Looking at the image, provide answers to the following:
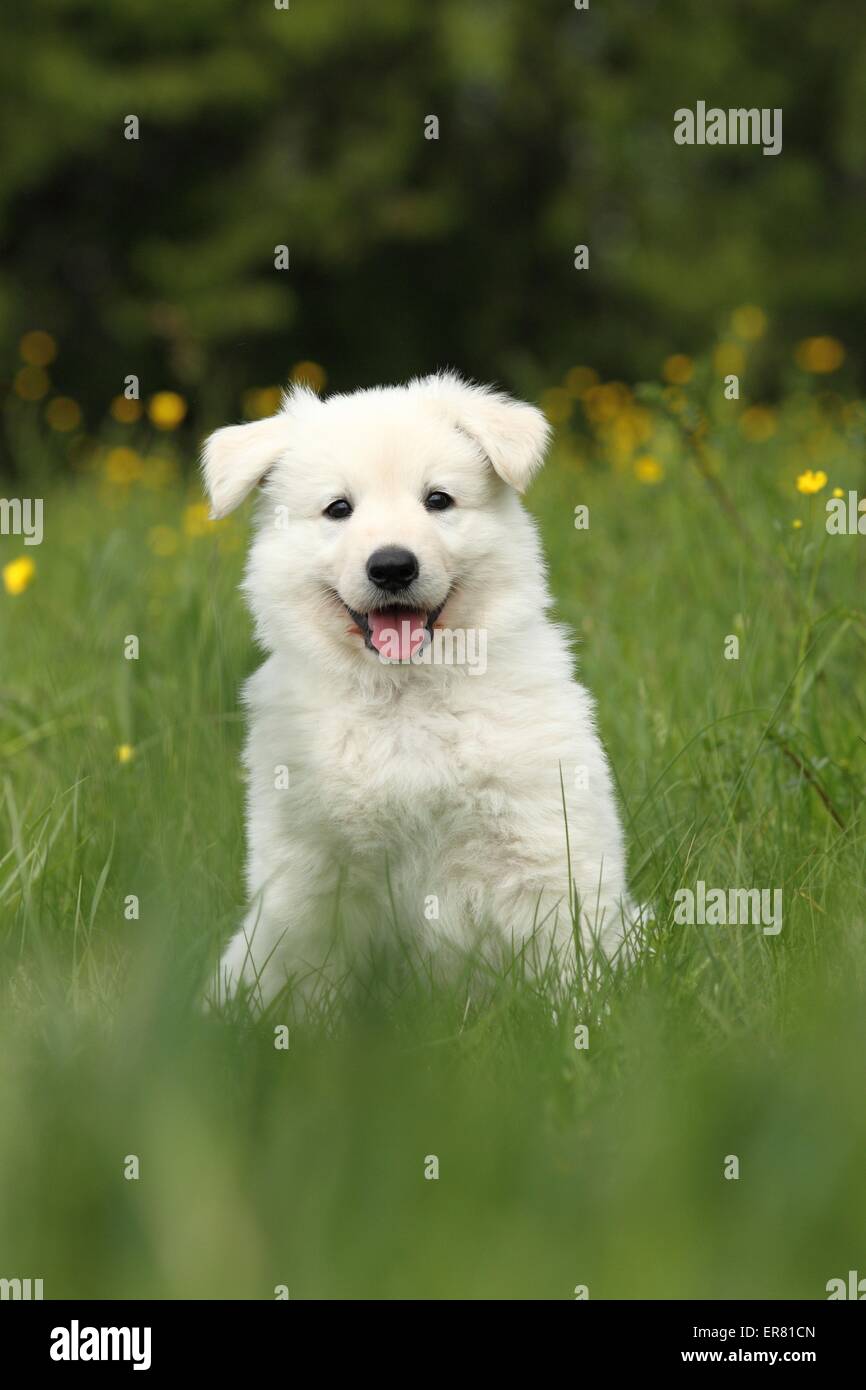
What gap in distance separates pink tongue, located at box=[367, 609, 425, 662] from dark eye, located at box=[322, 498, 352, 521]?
218 mm

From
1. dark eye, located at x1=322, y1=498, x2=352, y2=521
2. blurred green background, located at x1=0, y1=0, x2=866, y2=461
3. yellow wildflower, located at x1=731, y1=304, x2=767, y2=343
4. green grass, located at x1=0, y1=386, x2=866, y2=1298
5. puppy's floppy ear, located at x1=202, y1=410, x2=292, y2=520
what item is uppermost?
blurred green background, located at x1=0, y1=0, x2=866, y2=461

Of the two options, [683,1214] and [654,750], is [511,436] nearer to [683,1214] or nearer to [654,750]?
[654,750]

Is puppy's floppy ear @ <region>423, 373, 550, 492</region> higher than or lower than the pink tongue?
higher

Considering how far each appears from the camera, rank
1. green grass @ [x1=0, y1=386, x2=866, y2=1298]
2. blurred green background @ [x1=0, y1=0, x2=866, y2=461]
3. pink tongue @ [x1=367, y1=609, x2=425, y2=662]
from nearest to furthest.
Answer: green grass @ [x1=0, y1=386, x2=866, y2=1298] < pink tongue @ [x1=367, y1=609, x2=425, y2=662] < blurred green background @ [x1=0, y1=0, x2=866, y2=461]

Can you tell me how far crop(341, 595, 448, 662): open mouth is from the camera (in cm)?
326

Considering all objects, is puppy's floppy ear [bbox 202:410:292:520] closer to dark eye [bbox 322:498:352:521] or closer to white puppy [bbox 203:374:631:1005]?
white puppy [bbox 203:374:631:1005]

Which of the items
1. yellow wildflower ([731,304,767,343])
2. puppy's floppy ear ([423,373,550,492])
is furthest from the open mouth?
yellow wildflower ([731,304,767,343])

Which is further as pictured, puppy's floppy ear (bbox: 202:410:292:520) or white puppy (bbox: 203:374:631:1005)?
puppy's floppy ear (bbox: 202:410:292:520)

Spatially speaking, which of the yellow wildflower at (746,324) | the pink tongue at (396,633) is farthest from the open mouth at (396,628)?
the yellow wildflower at (746,324)

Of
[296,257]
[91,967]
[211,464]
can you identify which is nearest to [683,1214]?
[91,967]

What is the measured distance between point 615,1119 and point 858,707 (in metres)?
2.19

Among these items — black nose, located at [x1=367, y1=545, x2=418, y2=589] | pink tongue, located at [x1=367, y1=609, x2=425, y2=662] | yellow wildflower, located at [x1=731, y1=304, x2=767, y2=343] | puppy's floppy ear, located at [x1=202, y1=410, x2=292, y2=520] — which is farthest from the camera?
yellow wildflower, located at [x1=731, y1=304, x2=767, y2=343]

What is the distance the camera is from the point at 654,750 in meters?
4.04

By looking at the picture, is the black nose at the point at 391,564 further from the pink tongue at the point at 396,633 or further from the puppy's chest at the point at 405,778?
the puppy's chest at the point at 405,778
